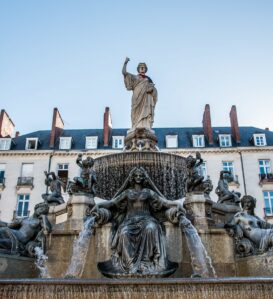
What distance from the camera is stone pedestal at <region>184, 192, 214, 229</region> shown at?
405 inches

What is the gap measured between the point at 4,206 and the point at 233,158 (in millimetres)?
22036

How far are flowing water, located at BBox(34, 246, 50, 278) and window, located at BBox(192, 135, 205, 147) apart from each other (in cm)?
3340

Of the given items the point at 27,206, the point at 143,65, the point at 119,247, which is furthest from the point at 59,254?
the point at 27,206

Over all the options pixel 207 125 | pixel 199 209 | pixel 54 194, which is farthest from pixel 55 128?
pixel 199 209

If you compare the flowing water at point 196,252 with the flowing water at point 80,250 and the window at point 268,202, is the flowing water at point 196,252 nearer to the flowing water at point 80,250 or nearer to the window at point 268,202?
the flowing water at point 80,250

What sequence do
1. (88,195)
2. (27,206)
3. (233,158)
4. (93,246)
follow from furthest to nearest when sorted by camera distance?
(233,158) < (27,206) < (88,195) < (93,246)

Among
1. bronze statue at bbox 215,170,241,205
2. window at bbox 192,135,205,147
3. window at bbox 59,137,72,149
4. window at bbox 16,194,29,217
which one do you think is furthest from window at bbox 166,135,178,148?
bronze statue at bbox 215,170,241,205

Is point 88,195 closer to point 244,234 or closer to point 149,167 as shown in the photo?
point 149,167

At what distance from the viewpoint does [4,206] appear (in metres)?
37.9

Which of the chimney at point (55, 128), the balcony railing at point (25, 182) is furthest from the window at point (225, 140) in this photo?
the balcony railing at point (25, 182)

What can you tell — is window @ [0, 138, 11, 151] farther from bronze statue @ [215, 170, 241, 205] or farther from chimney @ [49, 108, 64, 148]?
bronze statue @ [215, 170, 241, 205]

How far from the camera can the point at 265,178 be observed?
3844 centimetres

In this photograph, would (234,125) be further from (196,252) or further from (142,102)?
(196,252)

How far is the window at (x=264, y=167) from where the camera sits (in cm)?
3932
